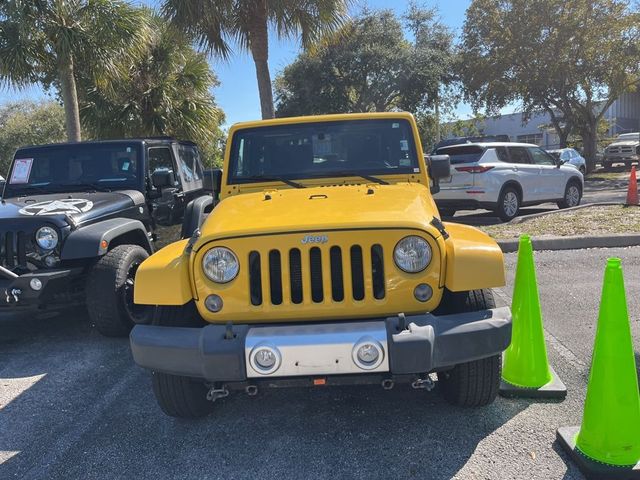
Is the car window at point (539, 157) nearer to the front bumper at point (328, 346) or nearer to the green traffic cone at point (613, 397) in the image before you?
the green traffic cone at point (613, 397)

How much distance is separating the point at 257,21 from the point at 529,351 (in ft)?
27.5

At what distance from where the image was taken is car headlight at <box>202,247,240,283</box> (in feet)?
9.16

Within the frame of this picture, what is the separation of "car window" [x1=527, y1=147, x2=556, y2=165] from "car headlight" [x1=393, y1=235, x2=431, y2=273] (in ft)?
29.6

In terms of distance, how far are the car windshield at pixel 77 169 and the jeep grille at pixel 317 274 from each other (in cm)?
359

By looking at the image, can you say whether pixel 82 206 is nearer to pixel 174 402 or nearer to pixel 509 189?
pixel 174 402

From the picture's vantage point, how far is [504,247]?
Answer: 7.64m

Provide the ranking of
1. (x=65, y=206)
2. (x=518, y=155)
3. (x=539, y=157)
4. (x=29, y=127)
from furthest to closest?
(x=29, y=127) < (x=539, y=157) < (x=518, y=155) < (x=65, y=206)

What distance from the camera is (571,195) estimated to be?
11.7m

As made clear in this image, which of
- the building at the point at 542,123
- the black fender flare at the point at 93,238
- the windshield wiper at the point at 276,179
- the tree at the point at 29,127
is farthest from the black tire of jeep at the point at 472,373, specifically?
the building at the point at 542,123

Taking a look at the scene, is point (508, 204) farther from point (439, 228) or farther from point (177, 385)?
point (177, 385)

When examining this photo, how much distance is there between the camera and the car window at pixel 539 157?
10867 mm

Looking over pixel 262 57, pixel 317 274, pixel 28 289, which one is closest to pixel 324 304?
pixel 317 274

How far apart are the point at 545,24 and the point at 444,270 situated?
20.8 metres

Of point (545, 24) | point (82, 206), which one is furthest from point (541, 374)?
point (545, 24)
